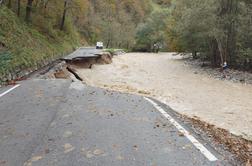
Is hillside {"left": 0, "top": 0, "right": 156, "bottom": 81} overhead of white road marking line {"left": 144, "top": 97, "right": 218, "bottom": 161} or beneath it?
overhead

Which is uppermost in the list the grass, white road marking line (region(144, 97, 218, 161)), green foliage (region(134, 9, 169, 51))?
green foliage (region(134, 9, 169, 51))

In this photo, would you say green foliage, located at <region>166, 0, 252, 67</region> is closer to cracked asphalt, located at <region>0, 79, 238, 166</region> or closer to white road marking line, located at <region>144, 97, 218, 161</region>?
cracked asphalt, located at <region>0, 79, 238, 166</region>

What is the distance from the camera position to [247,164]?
5.03 m

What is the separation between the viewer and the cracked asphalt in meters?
5.10

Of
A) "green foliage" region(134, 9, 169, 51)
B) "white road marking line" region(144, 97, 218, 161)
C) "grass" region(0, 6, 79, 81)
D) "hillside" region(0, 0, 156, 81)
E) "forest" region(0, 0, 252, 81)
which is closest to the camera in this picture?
"white road marking line" region(144, 97, 218, 161)

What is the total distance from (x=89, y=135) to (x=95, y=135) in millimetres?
113

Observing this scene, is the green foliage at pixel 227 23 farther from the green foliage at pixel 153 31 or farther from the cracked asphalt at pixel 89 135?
the green foliage at pixel 153 31

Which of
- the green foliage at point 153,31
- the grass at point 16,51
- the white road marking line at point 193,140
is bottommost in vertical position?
the white road marking line at point 193,140

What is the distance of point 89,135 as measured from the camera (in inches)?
249

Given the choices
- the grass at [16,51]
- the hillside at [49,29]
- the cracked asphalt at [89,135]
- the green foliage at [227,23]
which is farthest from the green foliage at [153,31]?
the cracked asphalt at [89,135]

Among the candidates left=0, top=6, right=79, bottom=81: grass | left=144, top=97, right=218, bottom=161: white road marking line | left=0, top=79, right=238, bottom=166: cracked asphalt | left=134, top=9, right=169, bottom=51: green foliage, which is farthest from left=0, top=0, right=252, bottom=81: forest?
left=134, top=9, right=169, bottom=51: green foliage

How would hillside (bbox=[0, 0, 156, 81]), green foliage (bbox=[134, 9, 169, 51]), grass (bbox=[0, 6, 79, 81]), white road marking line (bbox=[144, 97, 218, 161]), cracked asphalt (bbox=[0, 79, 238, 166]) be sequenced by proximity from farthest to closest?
green foliage (bbox=[134, 9, 169, 51]) < hillside (bbox=[0, 0, 156, 81]) < grass (bbox=[0, 6, 79, 81]) < white road marking line (bbox=[144, 97, 218, 161]) < cracked asphalt (bbox=[0, 79, 238, 166])

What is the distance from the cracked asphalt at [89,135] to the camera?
5098mm

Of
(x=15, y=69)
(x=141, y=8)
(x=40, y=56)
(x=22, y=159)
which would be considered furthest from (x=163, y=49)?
(x=22, y=159)
